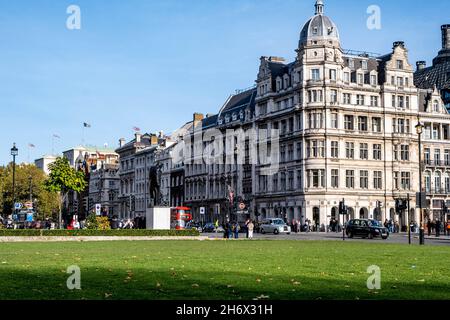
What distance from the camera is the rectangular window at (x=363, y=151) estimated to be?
330 ft

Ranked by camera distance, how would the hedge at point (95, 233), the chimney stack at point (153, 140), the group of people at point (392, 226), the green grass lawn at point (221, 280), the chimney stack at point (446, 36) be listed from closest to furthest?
the green grass lawn at point (221, 280) → the hedge at point (95, 233) → the group of people at point (392, 226) → the chimney stack at point (446, 36) → the chimney stack at point (153, 140)

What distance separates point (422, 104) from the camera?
107m

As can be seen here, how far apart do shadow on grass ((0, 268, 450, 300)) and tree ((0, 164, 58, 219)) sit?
112 meters

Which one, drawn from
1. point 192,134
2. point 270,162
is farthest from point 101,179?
point 270,162

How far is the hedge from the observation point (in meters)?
52.0

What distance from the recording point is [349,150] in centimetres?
9962

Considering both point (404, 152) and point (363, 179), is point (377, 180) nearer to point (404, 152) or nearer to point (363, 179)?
point (363, 179)

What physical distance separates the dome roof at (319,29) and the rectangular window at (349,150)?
48.2ft

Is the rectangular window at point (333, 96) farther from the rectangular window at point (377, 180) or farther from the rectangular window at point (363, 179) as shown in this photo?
the rectangular window at point (377, 180)

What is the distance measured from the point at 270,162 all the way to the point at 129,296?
306 ft

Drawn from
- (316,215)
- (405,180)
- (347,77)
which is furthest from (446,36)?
(316,215)

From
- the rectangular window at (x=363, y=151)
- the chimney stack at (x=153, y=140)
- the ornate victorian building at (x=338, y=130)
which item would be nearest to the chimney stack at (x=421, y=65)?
the ornate victorian building at (x=338, y=130)
